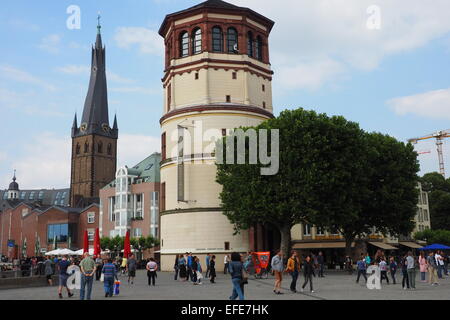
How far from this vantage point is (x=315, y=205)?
130 feet

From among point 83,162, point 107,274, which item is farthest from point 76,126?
point 107,274

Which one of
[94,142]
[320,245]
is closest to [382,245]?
[320,245]

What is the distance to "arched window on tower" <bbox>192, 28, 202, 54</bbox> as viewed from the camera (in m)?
52.7

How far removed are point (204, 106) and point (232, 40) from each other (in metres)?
8.31

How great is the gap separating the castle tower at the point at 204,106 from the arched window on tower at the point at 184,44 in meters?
0.12

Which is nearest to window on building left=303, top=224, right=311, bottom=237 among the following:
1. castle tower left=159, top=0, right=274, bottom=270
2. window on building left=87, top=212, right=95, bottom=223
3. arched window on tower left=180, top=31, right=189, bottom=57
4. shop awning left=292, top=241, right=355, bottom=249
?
Answer: shop awning left=292, top=241, right=355, bottom=249

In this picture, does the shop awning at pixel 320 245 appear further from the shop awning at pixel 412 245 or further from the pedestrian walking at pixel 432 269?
the pedestrian walking at pixel 432 269

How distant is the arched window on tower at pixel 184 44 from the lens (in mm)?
53528

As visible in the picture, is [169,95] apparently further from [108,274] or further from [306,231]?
[108,274]

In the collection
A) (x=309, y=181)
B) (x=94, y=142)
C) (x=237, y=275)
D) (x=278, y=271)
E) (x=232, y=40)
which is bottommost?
(x=278, y=271)

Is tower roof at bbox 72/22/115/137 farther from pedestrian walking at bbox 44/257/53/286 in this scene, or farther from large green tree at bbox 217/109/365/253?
pedestrian walking at bbox 44/257/53/286

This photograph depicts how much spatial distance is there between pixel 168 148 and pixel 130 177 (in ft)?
120

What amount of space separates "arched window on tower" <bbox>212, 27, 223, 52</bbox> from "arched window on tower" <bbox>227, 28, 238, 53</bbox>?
2.82 feet

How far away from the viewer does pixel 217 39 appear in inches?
2066
